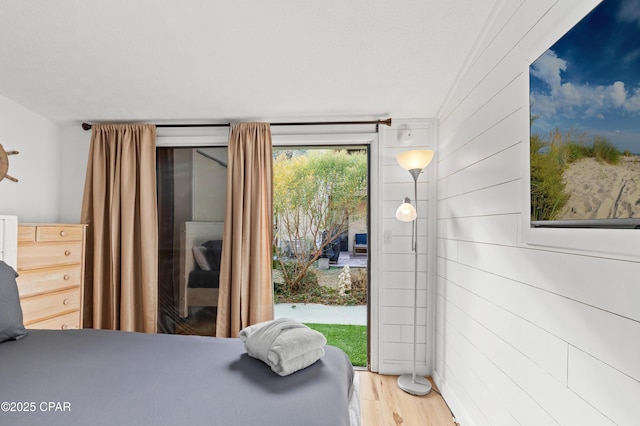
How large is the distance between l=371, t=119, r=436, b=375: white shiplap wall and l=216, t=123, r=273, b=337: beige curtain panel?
102cm

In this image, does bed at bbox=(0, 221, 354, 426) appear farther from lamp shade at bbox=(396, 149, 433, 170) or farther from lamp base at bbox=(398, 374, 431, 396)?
lamp shade at bbox=(396, 149, 433, 170)

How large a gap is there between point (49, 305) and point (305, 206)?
2.78 m

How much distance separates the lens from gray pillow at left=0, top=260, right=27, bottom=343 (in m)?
1.64

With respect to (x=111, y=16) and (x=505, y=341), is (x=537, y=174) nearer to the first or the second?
(x=505, y=341)

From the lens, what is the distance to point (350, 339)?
375cm

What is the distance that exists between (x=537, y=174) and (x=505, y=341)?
2.76 feet

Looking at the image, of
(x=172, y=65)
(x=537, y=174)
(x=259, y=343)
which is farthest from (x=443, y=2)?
(x=259, y=343)

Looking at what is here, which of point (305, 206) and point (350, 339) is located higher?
point (305, 206)

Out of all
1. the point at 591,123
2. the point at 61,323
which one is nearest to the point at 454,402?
the point at 591,123

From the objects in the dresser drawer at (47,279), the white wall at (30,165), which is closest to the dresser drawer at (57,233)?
the dresser drawer at (47,279)

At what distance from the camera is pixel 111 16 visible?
1.62 meters

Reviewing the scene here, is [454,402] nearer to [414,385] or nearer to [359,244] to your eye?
[414,385]

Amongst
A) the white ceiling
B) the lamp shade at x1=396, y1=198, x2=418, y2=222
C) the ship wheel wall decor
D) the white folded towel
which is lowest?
the white folded towel

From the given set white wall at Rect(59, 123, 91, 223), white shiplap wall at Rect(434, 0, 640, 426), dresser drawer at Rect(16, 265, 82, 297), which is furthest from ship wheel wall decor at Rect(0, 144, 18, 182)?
white shiplap wall at Rect(434, 0, 640, 426)
